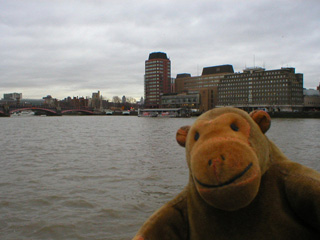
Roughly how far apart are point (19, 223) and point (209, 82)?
12747 centimetres

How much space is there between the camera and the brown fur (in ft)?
4.84

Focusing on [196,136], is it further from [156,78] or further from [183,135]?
[156,78]

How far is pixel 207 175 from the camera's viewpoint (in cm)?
149

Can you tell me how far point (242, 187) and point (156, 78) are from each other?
453 ft

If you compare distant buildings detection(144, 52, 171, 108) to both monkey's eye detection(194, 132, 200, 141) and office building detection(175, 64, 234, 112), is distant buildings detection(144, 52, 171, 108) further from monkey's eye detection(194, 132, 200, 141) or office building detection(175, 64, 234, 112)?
monkey's eye detection(194, 132, 200, 141)

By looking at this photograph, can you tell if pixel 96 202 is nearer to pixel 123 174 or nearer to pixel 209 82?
pixel 123 174

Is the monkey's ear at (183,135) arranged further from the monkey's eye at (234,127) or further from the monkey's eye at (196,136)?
the monkey's eye at (234,127)

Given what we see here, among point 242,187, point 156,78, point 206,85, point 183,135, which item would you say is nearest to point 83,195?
point 183,135

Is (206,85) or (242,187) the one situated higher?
(206,85)

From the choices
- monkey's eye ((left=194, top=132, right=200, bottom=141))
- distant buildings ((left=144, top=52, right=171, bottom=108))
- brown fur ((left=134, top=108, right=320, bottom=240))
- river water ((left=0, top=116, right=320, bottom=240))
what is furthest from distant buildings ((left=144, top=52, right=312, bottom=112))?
monkey's eye ((left=194, top=132, right=200, bottom=141))

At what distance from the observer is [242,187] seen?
4.75ft

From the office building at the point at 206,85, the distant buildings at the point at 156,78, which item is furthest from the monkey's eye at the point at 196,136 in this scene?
the distant buildings at the point at 156,78

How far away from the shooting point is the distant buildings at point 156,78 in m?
137

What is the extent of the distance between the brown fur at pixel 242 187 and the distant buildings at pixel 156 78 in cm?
13525
